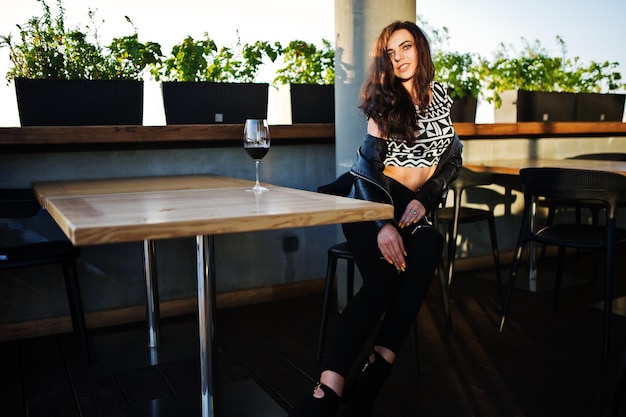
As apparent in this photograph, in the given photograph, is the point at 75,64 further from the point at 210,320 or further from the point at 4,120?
the point at 210,320

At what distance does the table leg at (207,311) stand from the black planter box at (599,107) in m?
4.00

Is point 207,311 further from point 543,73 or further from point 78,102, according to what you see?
point 543,73

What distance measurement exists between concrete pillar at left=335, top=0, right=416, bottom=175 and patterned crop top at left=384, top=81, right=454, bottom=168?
24.5 inches

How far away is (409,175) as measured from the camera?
256 centimetres

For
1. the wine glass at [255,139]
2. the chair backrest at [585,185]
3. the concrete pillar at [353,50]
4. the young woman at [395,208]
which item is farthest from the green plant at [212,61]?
the chair backrest at [585,185]

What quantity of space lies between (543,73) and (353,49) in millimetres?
2440

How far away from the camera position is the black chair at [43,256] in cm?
264

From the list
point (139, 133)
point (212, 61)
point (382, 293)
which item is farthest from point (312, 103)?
point (382, 293)

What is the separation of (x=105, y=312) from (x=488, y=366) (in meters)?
2.02

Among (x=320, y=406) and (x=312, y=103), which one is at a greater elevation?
(x=312, y=103)

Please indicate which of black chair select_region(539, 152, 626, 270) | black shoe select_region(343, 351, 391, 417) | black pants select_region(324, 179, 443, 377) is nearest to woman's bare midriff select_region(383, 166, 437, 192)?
black pants select_region(324, 179, 443, 377)

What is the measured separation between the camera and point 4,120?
11.0ft

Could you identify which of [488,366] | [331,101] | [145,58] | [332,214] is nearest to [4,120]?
[145,58]

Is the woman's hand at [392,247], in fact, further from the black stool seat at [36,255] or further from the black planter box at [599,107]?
the black planter box at [599,107]
